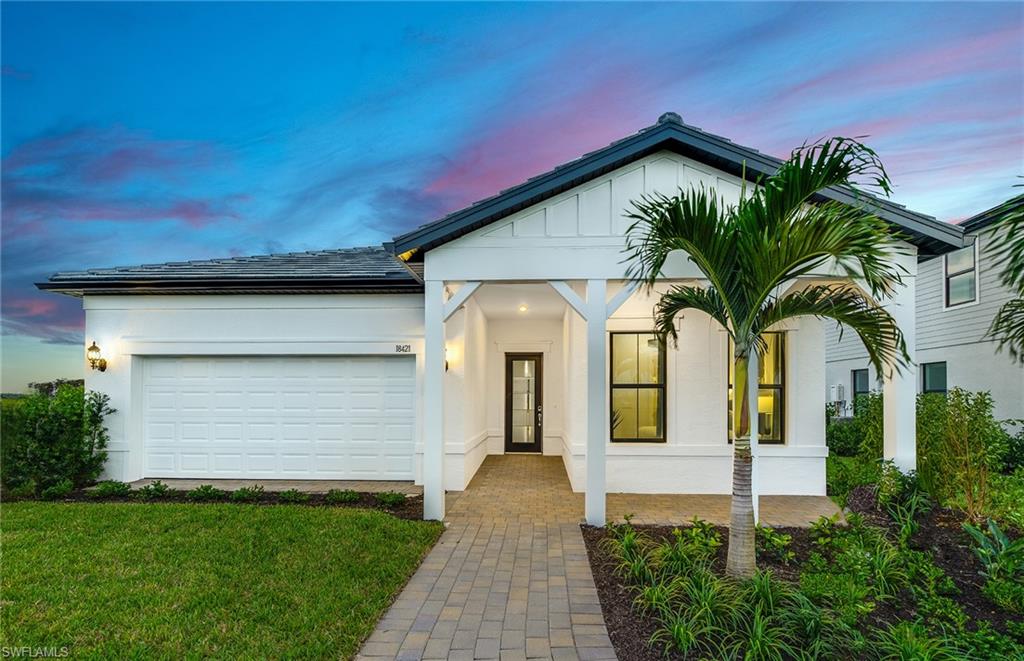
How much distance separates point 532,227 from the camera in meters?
6.28

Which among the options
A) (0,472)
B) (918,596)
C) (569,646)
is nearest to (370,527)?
(569,646)

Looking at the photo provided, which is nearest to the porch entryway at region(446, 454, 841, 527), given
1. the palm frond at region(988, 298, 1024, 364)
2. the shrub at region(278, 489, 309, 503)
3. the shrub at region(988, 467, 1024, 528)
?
the shrub at region(988, 467, 1024, 528)

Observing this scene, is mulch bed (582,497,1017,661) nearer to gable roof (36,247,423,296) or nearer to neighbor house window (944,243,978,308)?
gable roof (36,247,423,296)

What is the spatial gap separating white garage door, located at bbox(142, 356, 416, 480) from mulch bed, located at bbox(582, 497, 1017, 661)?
406 centimetres

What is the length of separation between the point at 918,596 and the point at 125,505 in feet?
30.0

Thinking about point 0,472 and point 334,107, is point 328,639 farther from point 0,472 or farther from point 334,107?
point 334,107

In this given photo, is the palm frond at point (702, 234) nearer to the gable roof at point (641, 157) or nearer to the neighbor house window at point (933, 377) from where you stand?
the gable roof at point (641, 157)

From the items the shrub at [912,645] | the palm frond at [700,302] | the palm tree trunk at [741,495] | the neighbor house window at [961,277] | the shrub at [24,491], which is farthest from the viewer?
the neighbor house window at [961,277]

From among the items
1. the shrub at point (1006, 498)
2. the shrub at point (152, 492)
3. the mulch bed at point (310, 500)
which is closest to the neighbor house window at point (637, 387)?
the mulch bed at point (310, 500)

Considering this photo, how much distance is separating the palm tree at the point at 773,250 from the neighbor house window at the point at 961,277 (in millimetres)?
9267

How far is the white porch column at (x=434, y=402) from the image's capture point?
246 inches

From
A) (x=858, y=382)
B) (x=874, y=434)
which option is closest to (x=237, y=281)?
(x=874, y=434)

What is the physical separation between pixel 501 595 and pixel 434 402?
8.93 ft

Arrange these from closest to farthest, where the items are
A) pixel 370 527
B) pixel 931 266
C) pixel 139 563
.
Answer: pixel 139 563 → pixel 370 527 → pixel 931 266
